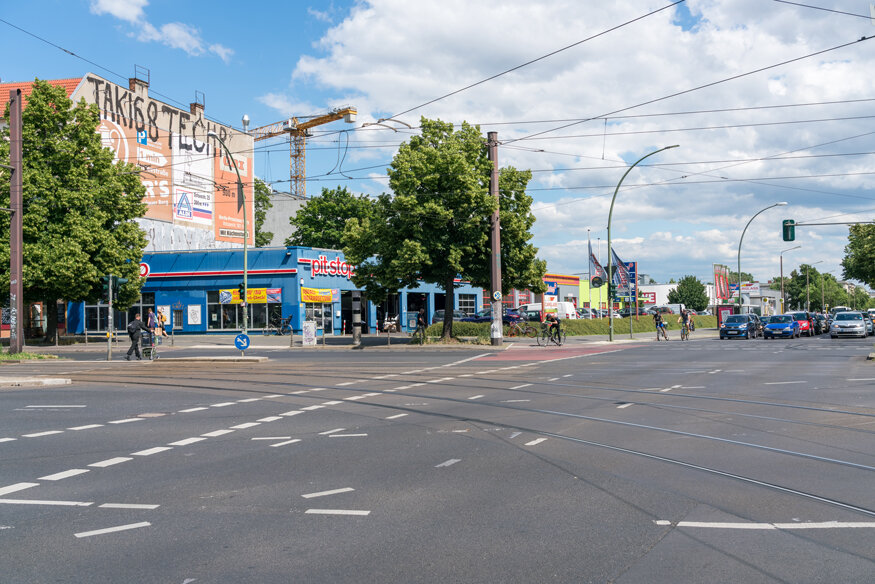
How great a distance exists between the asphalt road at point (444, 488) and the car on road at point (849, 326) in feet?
115

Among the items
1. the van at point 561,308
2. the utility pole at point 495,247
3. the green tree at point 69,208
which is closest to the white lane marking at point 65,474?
the utility pole at point 495,247

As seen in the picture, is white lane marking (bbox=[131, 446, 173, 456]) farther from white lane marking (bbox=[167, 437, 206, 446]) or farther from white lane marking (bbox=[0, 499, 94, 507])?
white lane marking (bbox=[0, 499, 94, 507])

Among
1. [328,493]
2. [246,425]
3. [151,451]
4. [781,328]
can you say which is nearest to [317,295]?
[781,328]

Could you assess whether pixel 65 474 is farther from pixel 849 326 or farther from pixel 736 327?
pixel 849 326

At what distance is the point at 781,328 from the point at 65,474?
155ft

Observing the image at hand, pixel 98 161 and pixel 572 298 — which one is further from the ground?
pixel 98 161

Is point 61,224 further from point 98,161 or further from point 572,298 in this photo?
point 572,298

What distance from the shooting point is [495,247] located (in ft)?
116

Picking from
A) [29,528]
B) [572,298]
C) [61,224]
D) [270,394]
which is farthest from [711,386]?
[572,298]

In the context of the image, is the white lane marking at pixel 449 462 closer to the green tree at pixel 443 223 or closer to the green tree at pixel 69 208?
the green tree at pixel 443 223

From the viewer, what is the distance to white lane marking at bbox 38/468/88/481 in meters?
7.46

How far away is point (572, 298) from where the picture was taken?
91.4 m

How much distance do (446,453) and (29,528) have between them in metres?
4.28

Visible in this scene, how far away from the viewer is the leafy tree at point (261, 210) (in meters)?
79.6
